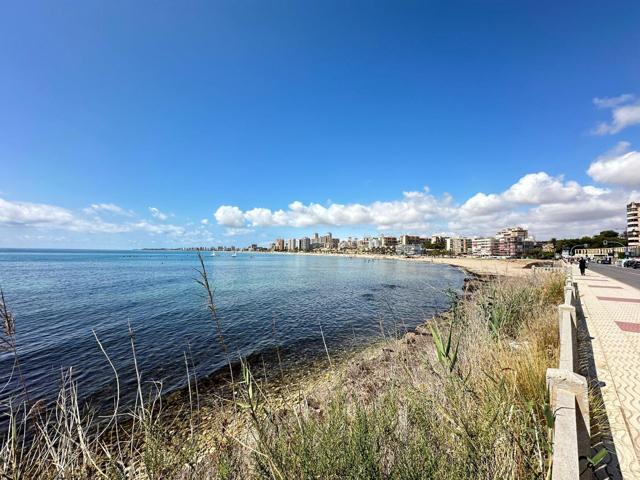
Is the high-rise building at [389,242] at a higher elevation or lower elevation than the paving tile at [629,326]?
higher

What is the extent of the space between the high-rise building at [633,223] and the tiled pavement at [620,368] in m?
96.0

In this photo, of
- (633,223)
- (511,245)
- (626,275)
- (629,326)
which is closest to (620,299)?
(629,326)

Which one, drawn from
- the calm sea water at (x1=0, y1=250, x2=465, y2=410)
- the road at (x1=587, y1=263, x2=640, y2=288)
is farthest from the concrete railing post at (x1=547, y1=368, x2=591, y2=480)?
the road at (x1=587, y1=263, x2=640, y2=288)

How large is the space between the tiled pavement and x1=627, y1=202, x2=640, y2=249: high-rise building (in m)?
96.0

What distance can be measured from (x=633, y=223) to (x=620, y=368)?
10879 centimetres

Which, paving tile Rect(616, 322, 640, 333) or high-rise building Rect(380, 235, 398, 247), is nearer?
paving tile Rect(616, 322, 640, 333)

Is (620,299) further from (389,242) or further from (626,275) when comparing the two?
(389,242)

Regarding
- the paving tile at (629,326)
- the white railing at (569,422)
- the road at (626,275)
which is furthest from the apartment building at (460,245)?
the white railing at (569,422)

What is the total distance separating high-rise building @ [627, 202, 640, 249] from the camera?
247 ft

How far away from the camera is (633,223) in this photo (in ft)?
255

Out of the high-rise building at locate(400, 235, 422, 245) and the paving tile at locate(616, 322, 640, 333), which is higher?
the high-rise building at locate(400, 235, 422, 245)

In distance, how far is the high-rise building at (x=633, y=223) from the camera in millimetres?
75438

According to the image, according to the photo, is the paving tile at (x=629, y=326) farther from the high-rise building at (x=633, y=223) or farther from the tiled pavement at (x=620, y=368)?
the high-rise building at (x=633, y=223)

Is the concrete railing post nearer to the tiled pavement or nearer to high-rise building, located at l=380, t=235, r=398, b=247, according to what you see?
the tiled pavement
